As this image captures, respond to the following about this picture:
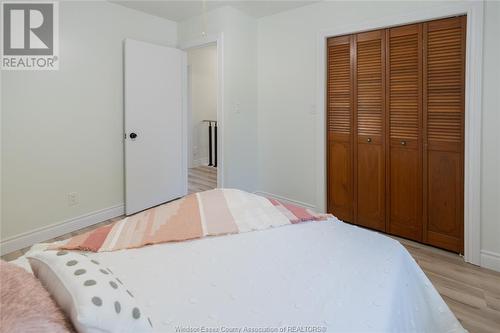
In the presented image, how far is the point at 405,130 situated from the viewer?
2789 millimetres

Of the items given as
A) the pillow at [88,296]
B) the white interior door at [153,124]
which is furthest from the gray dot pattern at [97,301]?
the white interior door at [153,124]

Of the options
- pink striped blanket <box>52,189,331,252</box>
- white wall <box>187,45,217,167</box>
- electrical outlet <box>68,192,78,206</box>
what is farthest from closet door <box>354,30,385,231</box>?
white wall <box>187,45,217,167</box>

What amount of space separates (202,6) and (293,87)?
1312 mm

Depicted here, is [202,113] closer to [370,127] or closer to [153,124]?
[153,124]

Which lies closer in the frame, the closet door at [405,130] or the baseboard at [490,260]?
the baseboard at [490,260]

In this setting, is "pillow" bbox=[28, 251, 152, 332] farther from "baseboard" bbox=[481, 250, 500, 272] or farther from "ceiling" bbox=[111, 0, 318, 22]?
"ceiling" bbox=[111, 0, 318, 22]

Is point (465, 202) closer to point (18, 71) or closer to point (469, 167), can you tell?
point (469, 167)

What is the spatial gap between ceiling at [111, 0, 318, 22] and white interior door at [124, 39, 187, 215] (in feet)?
1.23

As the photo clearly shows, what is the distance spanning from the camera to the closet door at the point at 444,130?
2.47 metres

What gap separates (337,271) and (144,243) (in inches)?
32.2

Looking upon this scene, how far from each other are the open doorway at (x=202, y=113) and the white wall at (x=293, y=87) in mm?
2356

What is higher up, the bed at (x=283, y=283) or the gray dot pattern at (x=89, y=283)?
the gray dot pattern at (x=89, y=283)

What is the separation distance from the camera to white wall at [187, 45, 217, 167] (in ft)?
20.8

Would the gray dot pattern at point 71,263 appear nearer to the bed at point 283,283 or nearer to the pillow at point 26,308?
the pillow at point 26,308
